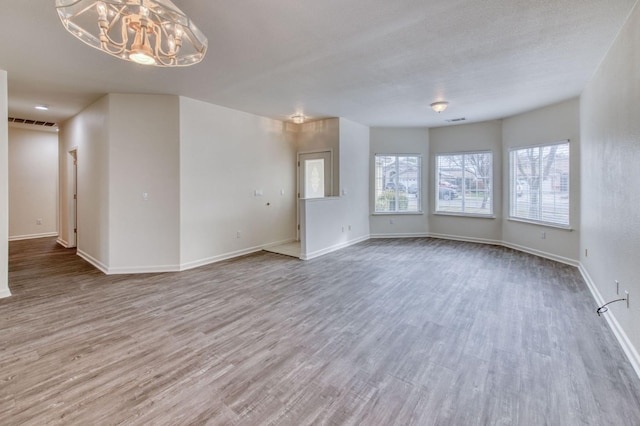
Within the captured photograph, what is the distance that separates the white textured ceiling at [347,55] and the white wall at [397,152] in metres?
2.06

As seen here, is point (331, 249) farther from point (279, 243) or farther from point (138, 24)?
point (138, 24)

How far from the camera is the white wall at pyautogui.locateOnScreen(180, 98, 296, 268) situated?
476 cm

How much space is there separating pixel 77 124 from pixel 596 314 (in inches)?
331

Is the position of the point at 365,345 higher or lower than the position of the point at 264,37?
lower

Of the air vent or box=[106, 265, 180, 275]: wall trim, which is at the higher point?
the air vent

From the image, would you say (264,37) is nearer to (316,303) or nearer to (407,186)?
(316,303)

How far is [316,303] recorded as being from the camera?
3.33 metres

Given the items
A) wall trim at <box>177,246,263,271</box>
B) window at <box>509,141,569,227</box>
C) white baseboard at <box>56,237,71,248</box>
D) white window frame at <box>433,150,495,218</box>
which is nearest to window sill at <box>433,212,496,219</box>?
white window frame at <box>433,150,495,218</box>

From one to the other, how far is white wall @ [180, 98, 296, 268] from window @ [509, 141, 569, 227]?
4725 mm

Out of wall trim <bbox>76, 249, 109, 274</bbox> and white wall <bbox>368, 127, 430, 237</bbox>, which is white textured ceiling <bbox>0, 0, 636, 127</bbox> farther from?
wall trim <bbox>76, 249, 109, 274</bbox>

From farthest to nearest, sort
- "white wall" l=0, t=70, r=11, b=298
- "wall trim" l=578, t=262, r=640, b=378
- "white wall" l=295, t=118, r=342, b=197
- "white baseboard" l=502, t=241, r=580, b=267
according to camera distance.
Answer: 1. "white wall" l=295, t=118, r=342, b=197
2. "white baseboard" l=502, t=241, r=580, b=267
3. "white wall" l=0, t=70, r=11, b=298
4. "wall trim" l=578, t=262, r=640, b=378

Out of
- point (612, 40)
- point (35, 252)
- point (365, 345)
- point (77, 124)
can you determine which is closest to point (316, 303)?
point (365, 345)

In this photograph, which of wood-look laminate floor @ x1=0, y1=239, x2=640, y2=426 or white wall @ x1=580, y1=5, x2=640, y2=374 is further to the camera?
white wall @ x1=580, y1=5, x2=640, y2=374

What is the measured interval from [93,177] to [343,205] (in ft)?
15.0
